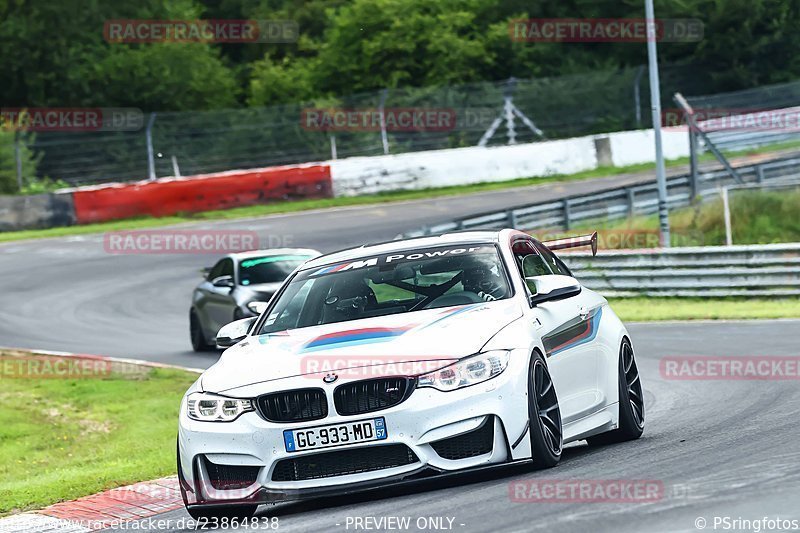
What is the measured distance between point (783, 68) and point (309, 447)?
46702mm

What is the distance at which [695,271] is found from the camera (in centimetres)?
2294

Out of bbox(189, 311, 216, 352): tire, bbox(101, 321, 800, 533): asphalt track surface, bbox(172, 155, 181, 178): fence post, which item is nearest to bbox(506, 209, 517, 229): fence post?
bbox(189, 311, 216, 352): tire

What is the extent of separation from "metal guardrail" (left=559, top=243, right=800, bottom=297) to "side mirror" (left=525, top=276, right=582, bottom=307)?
1359cm

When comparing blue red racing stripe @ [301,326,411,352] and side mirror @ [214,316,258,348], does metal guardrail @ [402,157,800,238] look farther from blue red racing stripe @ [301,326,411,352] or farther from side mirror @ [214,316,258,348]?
blue red racing stripe @ [301,326,411,352]

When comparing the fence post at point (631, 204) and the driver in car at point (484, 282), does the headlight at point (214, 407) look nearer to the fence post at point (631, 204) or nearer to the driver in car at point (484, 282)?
the driver in car at point (484, 282)

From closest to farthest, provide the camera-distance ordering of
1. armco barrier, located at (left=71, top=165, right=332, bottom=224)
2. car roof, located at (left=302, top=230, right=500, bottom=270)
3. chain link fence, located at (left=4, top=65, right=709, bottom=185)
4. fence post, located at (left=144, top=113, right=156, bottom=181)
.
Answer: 1. car roof, located at (left=302, top=230, right=500, bottom=270)
2. armco barrier, located at (left=71, top=165, right=332, bottom=224)
3. fence post, located at (left=144, top=113, right=156, bottom=181)
4. chain link fence, located at (left=4, top=65, right=709, bottom=185)

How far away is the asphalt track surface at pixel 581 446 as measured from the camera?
6434mm

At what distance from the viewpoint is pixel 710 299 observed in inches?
897

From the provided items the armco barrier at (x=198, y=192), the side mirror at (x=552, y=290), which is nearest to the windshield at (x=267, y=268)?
the side mirror at (x=552, y=290)

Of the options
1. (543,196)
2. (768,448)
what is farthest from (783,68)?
(768,448)

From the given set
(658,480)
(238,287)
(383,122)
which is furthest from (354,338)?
(383,122)

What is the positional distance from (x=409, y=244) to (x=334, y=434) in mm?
2116

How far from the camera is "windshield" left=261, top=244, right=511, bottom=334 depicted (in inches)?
338

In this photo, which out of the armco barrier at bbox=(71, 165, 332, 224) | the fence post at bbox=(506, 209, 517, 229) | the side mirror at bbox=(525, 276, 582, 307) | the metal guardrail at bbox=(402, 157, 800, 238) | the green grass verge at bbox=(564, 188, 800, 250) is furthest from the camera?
the armco barrier at bbox=(71, 165, 332, 224)
